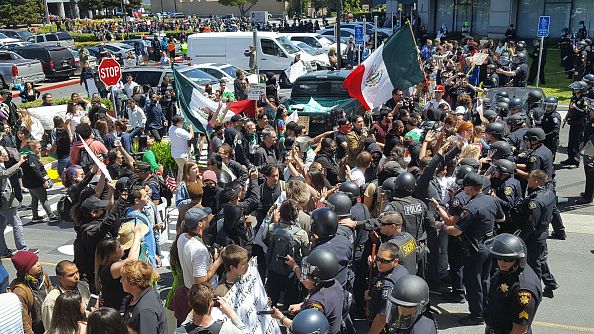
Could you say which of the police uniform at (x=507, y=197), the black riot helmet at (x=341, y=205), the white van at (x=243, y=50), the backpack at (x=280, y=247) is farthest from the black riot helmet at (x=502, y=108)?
the white van at (x=243, y=50)

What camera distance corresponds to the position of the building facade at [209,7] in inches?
3573

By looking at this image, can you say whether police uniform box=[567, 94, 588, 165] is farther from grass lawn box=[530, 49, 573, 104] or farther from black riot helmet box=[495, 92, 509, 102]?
grass lawn box=[530, 49, 573, 104]

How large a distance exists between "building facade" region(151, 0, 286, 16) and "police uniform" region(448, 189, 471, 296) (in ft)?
277

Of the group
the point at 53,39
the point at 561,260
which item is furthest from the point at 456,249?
the point at 53,39

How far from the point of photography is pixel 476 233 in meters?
6.62

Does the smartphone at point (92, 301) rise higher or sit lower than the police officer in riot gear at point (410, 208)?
lower

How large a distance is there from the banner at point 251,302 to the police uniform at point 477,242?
8.17ft

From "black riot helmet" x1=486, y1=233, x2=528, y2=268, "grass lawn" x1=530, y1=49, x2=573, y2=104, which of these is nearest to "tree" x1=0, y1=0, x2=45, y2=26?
"grass lawn" x1=530, y1=49, x2=573, y2=104

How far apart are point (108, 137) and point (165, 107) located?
5.83 meters

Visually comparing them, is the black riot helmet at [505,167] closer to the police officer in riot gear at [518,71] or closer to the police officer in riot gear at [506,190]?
the police officer in riot gear at [506,190]

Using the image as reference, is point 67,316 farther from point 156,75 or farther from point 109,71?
point 156,75

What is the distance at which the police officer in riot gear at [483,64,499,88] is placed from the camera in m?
17.8

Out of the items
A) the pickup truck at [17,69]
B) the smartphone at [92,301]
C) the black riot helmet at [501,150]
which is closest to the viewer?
the smartphone at [92,301]

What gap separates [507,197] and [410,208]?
5.24ft
